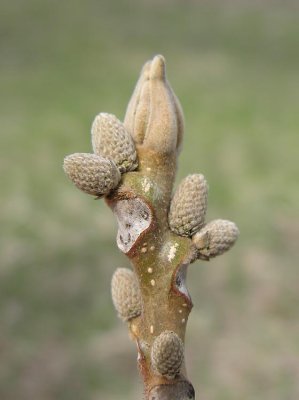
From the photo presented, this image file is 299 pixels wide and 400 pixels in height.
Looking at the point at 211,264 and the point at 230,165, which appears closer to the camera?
the point at 211,264

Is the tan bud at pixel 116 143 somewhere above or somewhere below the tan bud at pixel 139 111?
below

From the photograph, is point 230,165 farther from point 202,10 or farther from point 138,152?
point 138,152

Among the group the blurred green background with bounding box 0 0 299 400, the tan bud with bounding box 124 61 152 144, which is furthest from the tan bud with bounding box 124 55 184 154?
the blurred green background with bounding box 0 0 299 400

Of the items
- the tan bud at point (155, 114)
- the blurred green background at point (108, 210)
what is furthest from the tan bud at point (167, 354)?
the blurred green background at point (108, 210)

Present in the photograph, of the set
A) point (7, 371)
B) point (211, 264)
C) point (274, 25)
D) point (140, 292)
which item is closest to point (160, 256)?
point (140, 292)

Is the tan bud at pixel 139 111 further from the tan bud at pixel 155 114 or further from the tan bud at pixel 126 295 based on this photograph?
the tan bud at pixel 126 295

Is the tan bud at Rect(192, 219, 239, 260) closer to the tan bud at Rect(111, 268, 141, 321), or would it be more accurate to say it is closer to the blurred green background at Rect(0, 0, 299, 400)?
the tan bud at Rect(111, 268, 141, 321)

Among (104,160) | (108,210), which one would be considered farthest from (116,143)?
(108,210)
